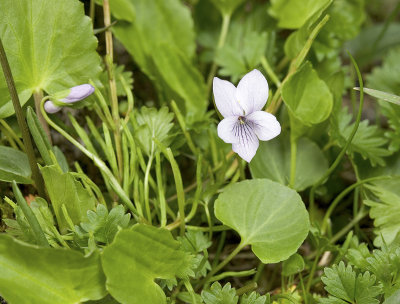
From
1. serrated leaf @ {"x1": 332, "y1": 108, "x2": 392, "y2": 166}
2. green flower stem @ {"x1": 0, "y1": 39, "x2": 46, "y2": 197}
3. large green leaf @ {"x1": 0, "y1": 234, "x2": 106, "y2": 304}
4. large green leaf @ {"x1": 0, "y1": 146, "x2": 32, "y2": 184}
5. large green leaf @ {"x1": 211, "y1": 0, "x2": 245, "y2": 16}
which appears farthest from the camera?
large green leaf @ {"x1": 211, "y1": 0, "x2": 245, "y2": 16}

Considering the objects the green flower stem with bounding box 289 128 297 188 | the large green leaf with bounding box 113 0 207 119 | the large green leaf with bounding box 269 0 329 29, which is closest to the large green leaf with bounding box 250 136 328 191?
the green flower stem with bounding box 289 128 297 188

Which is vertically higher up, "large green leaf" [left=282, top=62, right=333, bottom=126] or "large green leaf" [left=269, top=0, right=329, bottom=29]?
"large green leaf" [left=269, top=0, right=329, bottom=29]

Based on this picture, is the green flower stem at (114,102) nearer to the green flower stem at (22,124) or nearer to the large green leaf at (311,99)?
the green flower stem at (22,124)

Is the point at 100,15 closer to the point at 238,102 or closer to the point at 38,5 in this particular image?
the point at 38,5

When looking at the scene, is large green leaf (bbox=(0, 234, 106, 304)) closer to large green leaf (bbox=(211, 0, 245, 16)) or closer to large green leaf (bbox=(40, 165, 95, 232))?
large green leaf (bbox=(40, 165, 95, 232))

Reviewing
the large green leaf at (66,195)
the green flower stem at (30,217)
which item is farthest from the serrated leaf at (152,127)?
the green flower stem at (30,217)

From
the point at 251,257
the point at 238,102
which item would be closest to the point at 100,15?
the point at 238,102
